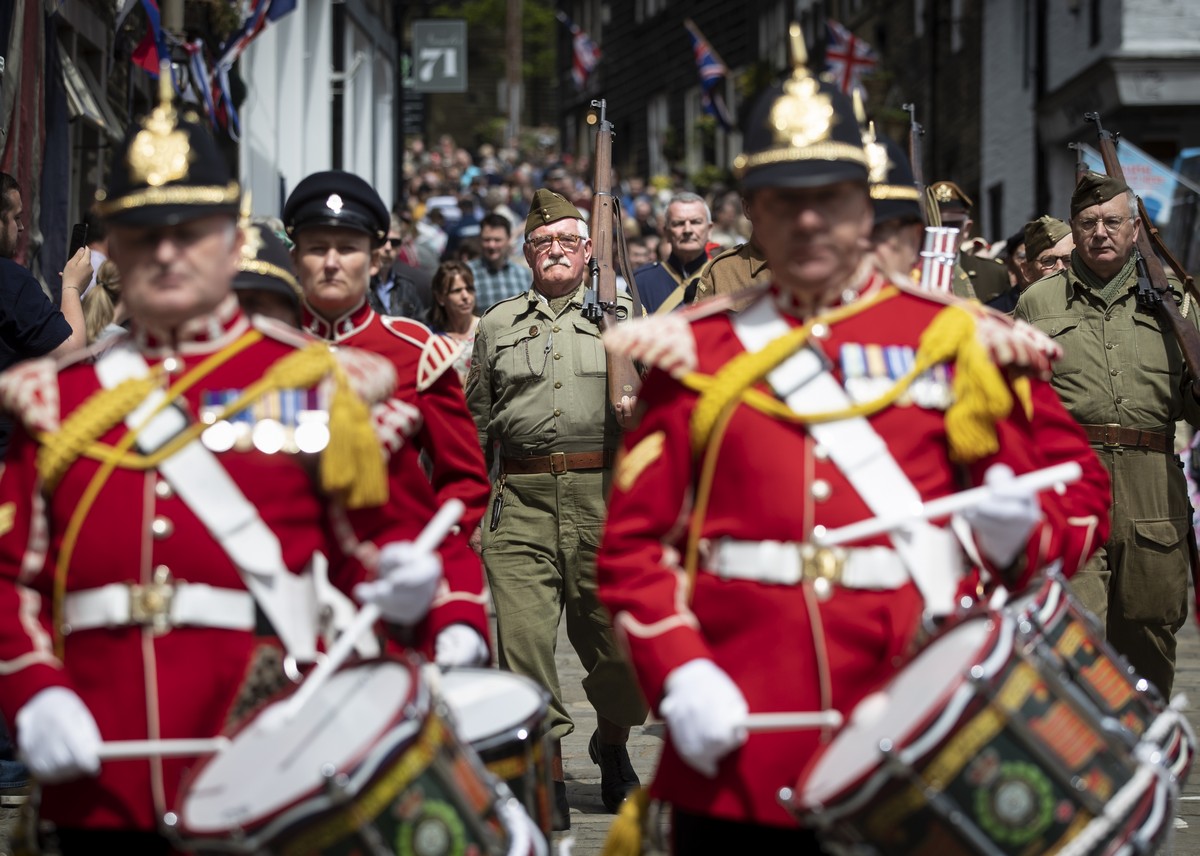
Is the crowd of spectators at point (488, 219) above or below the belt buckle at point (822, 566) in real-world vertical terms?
above

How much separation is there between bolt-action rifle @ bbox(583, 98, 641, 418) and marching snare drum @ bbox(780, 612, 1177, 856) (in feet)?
14.8

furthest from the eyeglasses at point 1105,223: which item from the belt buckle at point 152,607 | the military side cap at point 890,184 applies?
the belt buckle at point 152,607

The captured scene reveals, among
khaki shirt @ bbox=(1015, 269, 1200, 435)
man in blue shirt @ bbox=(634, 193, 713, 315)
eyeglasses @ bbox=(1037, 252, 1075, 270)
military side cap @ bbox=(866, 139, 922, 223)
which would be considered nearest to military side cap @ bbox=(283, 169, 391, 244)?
military side cap @ bbox=(866, 139, 922, 223)

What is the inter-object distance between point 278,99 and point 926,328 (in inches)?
733

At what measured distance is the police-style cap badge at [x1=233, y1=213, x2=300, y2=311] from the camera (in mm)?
5594

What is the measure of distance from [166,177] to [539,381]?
171 inches

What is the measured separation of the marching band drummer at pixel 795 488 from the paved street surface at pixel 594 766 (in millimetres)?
3329

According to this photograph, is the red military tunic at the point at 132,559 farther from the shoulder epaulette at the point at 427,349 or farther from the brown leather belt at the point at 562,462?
the brown leather belt at the point at 562,462

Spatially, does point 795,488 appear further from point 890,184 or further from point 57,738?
point 890,184

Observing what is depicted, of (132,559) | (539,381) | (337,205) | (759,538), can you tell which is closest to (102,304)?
(539,381)

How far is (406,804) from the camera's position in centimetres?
379

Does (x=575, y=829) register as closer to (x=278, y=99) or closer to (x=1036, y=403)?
(x=1036, y=403)

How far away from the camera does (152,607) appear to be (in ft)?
13.9

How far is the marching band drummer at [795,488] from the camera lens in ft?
13.7
